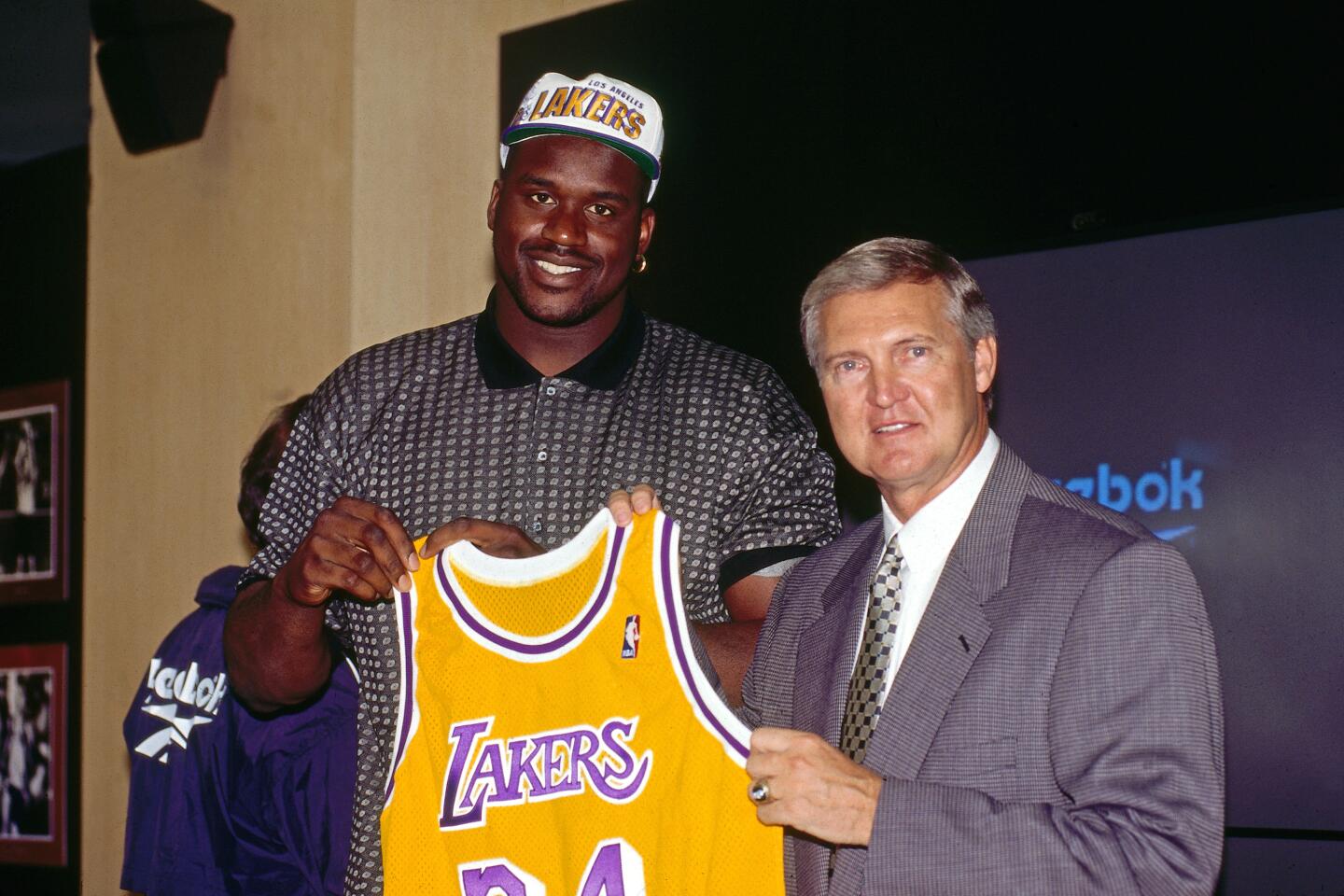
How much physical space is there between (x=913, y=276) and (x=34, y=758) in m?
4.18

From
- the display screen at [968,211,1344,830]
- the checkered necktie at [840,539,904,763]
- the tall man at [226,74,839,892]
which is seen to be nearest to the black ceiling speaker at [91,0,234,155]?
the tall man at [226,74,839,892]

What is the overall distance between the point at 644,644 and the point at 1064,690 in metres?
0.53

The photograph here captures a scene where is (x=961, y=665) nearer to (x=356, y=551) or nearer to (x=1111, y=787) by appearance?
(x=1111, y=787)

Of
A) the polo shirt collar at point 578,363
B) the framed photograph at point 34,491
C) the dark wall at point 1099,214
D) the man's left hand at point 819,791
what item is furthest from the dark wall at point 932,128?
the framed photograph at point 34,491

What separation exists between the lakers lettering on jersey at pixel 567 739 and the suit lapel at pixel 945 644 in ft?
0.61

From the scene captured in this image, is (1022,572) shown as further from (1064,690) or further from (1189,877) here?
(1189,877)

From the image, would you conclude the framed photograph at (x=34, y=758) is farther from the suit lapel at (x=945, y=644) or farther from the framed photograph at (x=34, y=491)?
the suit lapel at (x=945, y=644)

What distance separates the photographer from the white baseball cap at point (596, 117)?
2.11m

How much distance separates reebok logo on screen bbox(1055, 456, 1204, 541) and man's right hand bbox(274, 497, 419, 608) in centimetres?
161

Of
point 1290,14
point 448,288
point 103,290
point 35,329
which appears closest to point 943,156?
point 1290,14

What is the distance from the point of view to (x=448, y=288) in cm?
407

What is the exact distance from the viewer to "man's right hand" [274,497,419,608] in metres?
1.77

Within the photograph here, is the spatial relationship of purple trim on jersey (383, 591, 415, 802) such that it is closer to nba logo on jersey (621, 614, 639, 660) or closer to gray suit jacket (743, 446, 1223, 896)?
nba logo on jersey (621, 614, 639, 660)

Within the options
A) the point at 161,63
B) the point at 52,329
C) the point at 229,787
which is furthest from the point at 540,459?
the point at 52,329
